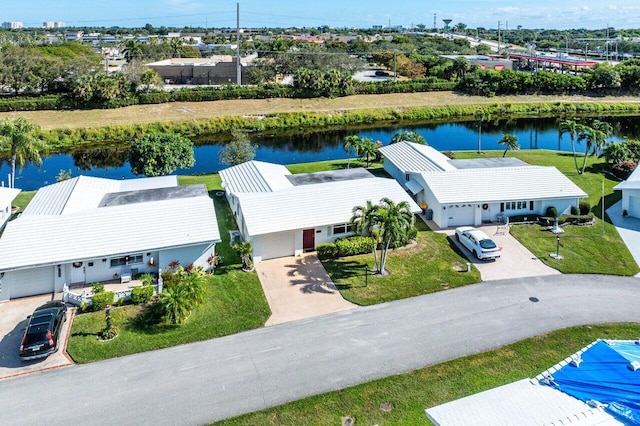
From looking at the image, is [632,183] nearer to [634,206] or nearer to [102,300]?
[634,206]

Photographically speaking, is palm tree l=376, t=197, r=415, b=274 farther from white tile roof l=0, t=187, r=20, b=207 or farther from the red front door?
white tile roof l=0, t=187, r=20, b=207

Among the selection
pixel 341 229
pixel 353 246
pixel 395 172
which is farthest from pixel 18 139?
pixel 395 172

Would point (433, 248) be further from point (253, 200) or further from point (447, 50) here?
point (447, 50)

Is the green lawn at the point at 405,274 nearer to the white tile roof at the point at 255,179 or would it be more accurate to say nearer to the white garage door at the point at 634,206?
the white tile roof at the point at 255,179

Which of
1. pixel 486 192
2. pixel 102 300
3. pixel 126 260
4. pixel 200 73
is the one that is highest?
pixel 200 73

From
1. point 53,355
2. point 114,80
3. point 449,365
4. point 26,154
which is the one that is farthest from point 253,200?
point 114,80
